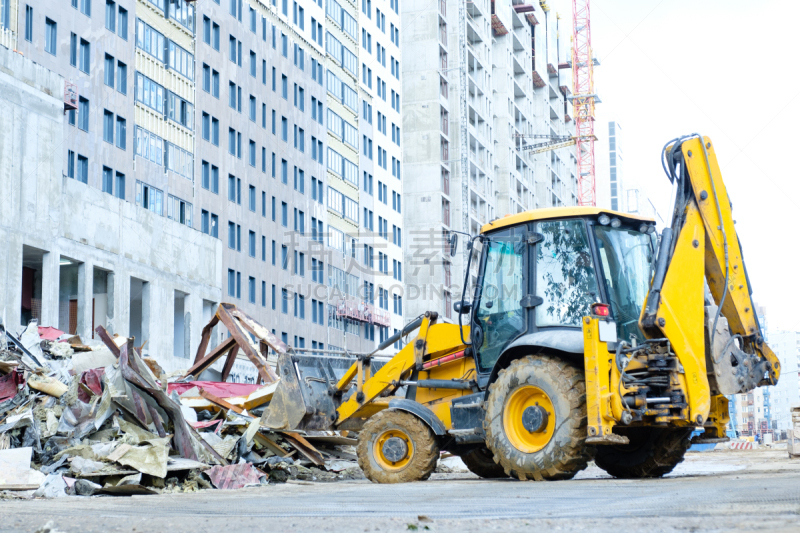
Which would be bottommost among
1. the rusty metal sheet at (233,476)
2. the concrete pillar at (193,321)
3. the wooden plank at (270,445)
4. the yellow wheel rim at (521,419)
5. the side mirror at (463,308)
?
the rusty metal sheet at (233,476)

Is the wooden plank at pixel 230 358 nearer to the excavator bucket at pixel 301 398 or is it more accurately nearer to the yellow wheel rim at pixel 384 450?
the excavator bucket at pixel 301 398

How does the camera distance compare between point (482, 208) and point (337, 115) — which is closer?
point (337, 115)

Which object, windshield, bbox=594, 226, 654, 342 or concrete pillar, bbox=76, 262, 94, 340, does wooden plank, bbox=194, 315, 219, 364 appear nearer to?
windshield, bbox=594, 226, 654, 342

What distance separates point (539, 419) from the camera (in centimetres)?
1248

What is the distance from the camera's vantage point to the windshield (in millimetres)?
12750

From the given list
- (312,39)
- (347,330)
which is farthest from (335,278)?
Answer: (312,39)

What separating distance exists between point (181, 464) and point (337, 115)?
64972 millimetres

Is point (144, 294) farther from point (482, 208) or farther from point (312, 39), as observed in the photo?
point (482, 208)

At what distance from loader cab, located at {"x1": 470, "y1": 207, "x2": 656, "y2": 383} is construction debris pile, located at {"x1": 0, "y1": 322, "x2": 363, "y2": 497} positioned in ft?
14.5

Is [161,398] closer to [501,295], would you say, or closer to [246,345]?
[501,295]

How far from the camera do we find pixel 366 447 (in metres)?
14.3

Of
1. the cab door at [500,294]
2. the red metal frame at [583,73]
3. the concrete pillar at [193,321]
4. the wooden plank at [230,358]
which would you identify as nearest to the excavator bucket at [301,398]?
the cab door at [500,294]

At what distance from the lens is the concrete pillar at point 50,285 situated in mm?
39906

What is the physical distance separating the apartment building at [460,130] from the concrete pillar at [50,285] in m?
38.4
